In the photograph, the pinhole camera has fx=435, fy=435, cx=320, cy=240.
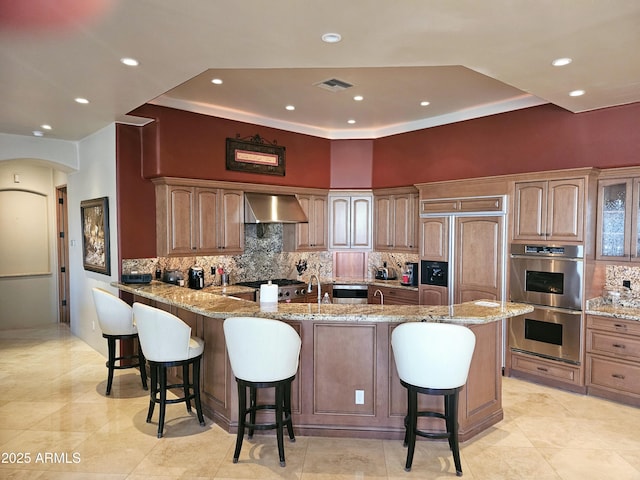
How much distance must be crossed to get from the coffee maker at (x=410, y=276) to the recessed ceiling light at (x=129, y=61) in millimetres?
4416

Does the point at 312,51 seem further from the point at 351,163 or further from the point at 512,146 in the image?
the point at 351,163

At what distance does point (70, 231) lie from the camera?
6758 mm

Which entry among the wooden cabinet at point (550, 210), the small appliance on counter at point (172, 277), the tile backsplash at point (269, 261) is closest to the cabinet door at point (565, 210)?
the wooden cabinet at point (550, 210)

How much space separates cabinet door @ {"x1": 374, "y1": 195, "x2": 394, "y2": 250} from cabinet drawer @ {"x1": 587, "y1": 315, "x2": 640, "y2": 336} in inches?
112

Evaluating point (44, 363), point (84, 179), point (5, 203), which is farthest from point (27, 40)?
point (5, 203)

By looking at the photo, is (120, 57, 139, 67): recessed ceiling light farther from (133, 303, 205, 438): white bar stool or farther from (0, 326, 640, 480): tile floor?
Answer: (0, 326, 640, 480): tile floor

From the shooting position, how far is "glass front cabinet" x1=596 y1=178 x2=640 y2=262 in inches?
172

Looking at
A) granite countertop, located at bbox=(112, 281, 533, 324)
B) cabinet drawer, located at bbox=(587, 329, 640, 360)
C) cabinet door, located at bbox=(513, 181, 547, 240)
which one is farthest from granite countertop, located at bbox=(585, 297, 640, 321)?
granite countertop, located at bbox=(112, 281, 533, 324)

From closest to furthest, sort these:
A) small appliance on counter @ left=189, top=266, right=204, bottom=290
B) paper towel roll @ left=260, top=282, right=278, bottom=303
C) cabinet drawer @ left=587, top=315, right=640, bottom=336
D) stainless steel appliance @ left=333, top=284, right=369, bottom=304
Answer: paper towel roll @ left=260, top=282, right=278, bottom=303, cabinet drawer @ left=587, top=315, right=640, bottom=336, small appliance on counter @ left=189, top=266, right=204, bottom=290, stainless steel appliance @ left=333, top=284, right=369, bottom=304

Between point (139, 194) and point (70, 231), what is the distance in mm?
2213

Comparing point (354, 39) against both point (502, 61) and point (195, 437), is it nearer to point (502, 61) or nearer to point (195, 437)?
point (502, 61)

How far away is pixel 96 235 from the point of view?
5719mm

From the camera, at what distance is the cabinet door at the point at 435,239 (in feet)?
17.9

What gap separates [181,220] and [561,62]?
427 cm
